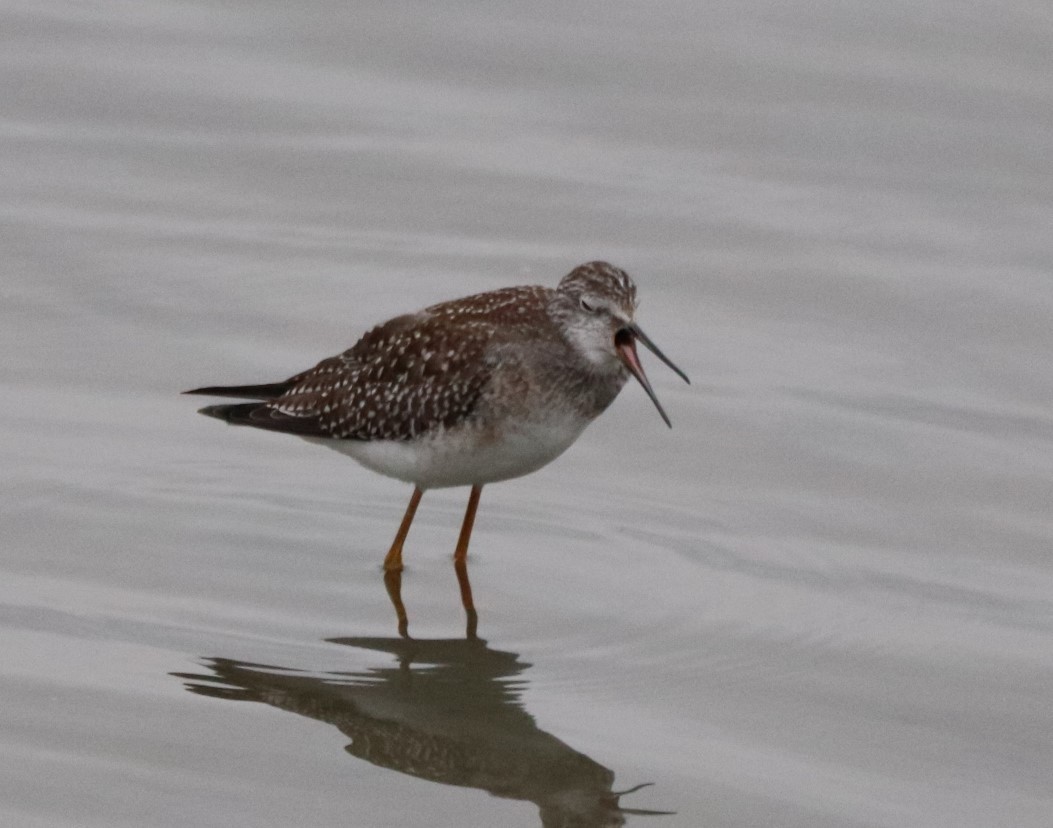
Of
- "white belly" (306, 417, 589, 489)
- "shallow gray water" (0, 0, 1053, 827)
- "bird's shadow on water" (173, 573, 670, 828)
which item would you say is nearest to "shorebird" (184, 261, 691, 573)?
"white belly" (306, 417, 589, 489)

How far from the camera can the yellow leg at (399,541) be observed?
33.0 ft

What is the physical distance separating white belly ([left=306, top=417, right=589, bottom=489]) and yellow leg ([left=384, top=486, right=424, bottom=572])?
103 millimetres

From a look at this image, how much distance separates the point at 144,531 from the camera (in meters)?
10.1

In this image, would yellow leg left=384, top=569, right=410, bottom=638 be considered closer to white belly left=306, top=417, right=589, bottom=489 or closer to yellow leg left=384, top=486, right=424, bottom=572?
yellow leg left=384, top=486, right=424, bottom=572

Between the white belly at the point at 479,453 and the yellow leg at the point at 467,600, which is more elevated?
the white belly at the point at 479,453

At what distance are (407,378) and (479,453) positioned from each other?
66cm

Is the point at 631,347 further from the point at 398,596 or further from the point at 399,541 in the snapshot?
the point at 398,596

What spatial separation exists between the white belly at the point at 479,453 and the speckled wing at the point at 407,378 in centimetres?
9

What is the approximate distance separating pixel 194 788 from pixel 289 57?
9230 mm

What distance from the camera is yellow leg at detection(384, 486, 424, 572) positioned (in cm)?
1005

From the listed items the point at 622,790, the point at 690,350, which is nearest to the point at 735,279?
the point at 690,350

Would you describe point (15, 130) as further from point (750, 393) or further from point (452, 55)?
Answer: point (750, 393)

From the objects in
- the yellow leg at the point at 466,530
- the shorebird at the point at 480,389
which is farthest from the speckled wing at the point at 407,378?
the yellow leg at the point at 466,530

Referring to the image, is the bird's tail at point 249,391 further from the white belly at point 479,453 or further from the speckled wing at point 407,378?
the white belly at point 479,453
